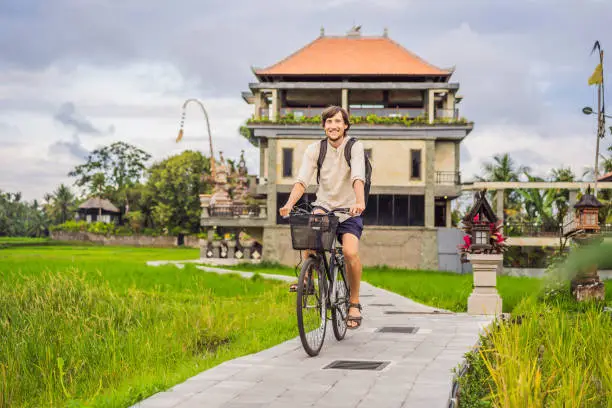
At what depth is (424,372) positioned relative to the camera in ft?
17.2

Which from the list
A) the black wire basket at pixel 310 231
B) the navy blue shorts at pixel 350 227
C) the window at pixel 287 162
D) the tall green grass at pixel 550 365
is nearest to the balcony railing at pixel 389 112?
the window at pixel 287 162

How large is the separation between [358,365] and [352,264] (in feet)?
4.57

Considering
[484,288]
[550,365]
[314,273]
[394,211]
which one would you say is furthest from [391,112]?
[550,365]

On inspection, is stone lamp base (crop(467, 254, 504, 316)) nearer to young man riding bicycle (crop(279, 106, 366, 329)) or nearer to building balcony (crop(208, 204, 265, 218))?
young man riding bicycle (crop(279, 106, 366, 329))

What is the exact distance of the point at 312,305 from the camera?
20.1 ft

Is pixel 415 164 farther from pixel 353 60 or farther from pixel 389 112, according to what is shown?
pixel 353 60

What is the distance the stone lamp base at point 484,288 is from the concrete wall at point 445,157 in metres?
23.6

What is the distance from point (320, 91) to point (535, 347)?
31451 millimetres

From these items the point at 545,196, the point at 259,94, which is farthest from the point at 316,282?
the point at 545,196

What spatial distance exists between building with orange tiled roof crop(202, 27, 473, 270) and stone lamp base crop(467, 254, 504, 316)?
2206 centimetres

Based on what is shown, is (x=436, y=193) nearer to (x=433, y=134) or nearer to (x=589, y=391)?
(x=433, y=134)

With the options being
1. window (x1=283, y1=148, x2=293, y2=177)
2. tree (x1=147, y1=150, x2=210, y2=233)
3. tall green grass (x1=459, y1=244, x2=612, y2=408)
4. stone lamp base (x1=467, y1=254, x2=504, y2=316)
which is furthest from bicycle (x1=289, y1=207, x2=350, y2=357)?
tree (x1=147, y1=150, x2=210, y2=233)

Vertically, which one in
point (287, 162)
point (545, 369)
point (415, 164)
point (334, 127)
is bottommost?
point (545, 369)

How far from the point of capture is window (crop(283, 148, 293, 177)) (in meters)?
34.2
